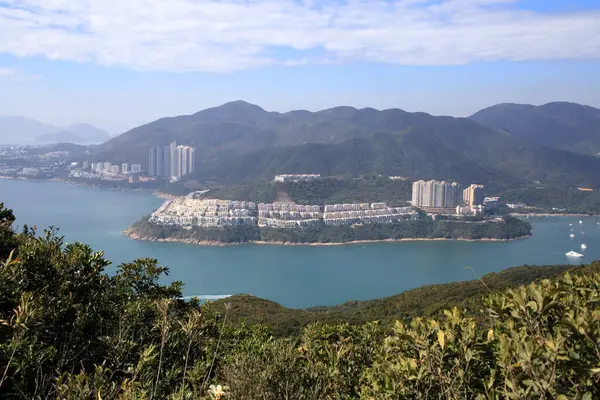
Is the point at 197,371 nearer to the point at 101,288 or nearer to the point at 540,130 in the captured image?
the point at 101,288

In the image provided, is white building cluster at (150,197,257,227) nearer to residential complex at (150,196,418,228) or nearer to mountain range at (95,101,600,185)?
residential complex at (150,196,418,228)

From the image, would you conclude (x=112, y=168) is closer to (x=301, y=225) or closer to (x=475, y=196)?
(x=301, y=225)

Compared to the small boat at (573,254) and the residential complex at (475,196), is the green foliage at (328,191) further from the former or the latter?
the small boat at (573,254)

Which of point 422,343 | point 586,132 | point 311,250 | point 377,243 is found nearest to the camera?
point 422,343

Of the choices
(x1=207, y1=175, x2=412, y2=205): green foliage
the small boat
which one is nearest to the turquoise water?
the small boat

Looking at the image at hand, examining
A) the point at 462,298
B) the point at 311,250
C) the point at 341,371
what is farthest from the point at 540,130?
the point at 341,371

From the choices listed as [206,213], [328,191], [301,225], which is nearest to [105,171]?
[328,191]
